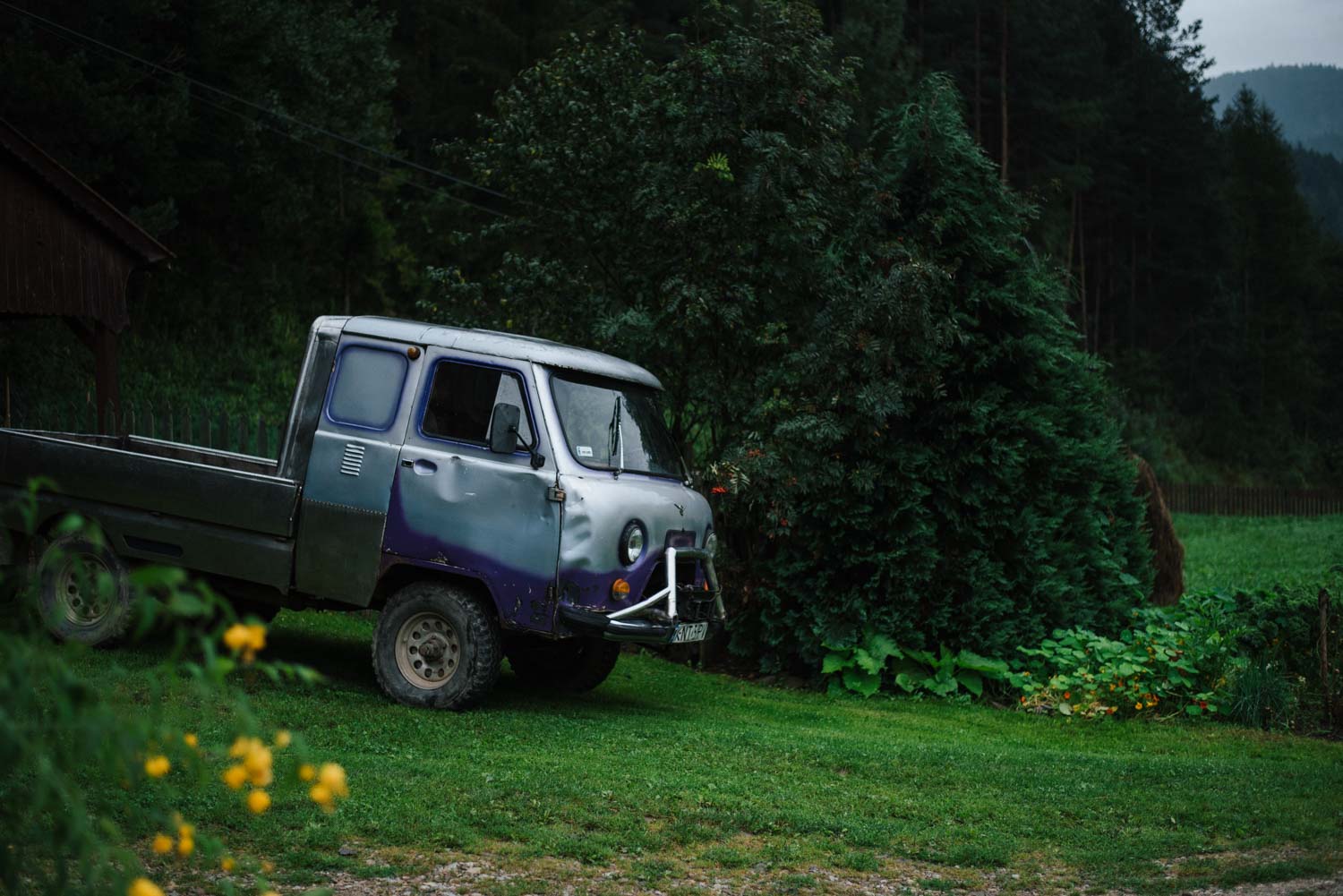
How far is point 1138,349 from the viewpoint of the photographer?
201ft

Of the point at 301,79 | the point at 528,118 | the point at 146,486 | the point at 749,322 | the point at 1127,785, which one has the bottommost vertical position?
the point at 1127,785

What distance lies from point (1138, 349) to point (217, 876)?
200 feet

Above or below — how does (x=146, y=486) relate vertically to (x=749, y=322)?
below

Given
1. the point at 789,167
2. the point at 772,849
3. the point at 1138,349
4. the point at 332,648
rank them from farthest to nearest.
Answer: the point at 1138,349
the point at 789,167
the point at 332,648
the point at 772,849

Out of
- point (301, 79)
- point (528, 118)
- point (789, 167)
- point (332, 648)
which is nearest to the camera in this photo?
point (332, 648)

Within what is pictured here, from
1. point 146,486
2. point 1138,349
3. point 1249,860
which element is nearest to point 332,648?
point 146,486

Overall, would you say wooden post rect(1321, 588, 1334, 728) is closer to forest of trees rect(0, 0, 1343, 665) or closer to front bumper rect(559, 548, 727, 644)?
forest of trees rect(0, 0, 1343, 665)

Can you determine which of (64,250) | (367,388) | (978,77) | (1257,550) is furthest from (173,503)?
(978,77)

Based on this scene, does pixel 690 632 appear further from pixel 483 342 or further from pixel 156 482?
pixel 156 482

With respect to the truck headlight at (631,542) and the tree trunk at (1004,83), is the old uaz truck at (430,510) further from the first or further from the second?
the tree trunk at (1004,83)

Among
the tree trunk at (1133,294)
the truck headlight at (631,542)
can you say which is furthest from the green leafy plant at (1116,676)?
the tree trunk at (1133,294)

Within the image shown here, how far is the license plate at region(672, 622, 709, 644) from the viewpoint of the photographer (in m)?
9.78

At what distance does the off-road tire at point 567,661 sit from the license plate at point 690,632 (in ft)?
3.60

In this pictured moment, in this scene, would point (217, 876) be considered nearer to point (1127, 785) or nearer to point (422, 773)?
point (422, 773)
